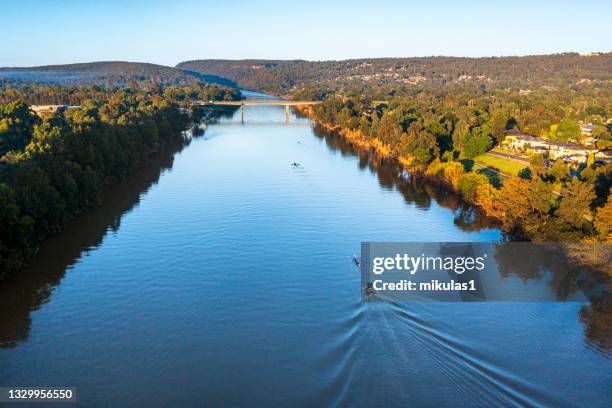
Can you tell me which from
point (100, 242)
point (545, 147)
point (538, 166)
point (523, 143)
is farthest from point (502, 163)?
point (100, 242)

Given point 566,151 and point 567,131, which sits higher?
point 567,131

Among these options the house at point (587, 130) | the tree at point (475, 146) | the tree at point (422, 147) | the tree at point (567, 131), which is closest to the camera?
the tree at point (422, 147)

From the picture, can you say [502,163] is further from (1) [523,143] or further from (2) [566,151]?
(1) [523,143]

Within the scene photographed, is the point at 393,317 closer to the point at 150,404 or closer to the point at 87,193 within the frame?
the point at 150,404

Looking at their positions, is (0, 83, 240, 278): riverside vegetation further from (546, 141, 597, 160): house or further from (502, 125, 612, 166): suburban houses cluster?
(546, 141, 597, 160): house

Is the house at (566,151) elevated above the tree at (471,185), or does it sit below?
above

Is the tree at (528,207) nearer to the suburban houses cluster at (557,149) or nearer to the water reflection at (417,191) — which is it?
the water reflection at (417,191)

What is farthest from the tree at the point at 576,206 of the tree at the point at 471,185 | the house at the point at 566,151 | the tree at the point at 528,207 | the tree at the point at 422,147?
the house at the point at 566,151
